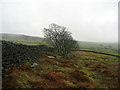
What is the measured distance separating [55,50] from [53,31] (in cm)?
716

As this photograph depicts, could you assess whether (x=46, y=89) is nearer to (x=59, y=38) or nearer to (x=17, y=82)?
(x=17, y=82)

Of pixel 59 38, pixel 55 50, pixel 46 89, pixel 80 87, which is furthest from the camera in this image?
pixel 55 50

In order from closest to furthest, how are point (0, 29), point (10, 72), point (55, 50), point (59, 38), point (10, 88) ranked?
point (10, 88) → point (10, 72) → point (59, 38) → point (55, 50) → point (0, 29)

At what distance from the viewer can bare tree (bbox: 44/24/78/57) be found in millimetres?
30641

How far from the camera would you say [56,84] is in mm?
9922

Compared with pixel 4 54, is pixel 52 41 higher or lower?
higher

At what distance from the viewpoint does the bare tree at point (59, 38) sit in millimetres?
30641

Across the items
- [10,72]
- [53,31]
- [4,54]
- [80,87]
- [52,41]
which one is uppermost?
[53,31]

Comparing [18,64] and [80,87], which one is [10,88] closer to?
[18,64]

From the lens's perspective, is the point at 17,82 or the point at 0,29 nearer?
the point at 17,82

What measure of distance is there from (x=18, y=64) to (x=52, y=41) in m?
20.0

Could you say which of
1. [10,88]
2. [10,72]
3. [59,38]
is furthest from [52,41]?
[10,88]

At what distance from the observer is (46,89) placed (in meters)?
8.67

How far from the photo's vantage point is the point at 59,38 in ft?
101
